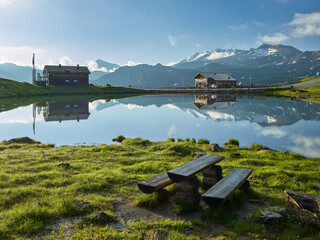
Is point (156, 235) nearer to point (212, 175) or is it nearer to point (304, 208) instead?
point (304, 208)

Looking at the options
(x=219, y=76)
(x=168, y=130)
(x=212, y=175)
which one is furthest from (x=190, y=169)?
(x=219, y=76)

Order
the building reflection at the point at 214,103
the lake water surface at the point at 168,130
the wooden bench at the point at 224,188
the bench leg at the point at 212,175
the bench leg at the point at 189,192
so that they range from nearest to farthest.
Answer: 1. the wooden bench at the point at 224,188
2. the bench leg at the point at 189,192
3. the bench leg at the point at 212,175
4. the lake water surface at the point at 168,130
5. the building reflection at the point at 214,103

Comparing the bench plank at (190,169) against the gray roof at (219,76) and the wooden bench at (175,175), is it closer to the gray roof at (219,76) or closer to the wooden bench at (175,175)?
the wooden bench at (175,175)

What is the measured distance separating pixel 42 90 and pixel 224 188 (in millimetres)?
76493

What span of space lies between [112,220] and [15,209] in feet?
8.48

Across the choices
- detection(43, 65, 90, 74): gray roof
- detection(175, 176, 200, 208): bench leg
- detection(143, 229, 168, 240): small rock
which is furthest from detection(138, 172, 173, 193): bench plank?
detection(43, 65, 90, 74): gray roof

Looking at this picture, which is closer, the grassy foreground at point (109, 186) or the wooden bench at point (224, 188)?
the grassy foreground at point (109, 186)

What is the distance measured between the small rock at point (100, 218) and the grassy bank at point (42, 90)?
215 feet

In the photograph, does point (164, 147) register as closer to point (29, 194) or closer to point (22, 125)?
point (29, 194)

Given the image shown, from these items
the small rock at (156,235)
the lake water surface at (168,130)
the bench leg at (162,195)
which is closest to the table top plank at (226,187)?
the small rock at (156,235)

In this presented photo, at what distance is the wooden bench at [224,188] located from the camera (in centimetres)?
599

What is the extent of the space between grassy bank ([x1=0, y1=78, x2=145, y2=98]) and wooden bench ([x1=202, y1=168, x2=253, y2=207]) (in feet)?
219

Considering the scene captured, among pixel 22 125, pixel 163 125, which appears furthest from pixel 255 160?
pixel 22 125

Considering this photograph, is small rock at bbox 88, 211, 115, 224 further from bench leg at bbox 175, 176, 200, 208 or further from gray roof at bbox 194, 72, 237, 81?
gray roof at bbox 194, 72, 237, 81
